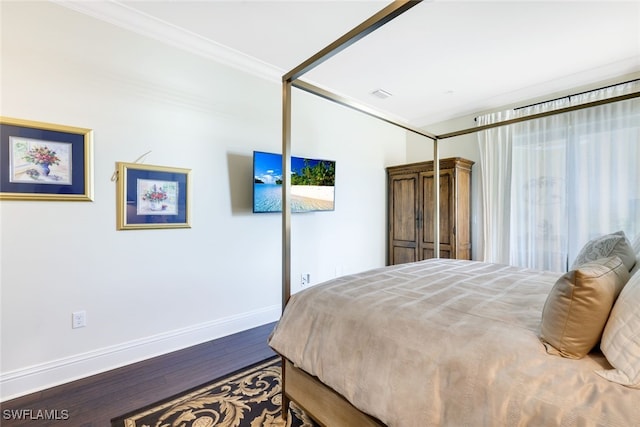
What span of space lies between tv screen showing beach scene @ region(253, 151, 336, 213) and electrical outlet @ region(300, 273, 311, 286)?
0.80 m

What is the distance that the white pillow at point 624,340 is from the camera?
0.73 metres

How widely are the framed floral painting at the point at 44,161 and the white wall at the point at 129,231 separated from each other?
0.21ft

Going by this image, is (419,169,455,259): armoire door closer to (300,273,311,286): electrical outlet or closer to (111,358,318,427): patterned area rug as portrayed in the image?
(300,273,311,286): electrical outlet

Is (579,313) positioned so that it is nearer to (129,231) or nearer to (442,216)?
(129,231)

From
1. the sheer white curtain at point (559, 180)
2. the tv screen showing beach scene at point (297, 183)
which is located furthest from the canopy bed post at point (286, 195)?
the sheer white curtain at point (559, 180)

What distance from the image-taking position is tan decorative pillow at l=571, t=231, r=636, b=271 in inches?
48.9

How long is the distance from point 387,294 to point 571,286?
0.74 meters

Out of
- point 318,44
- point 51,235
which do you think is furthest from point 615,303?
point 51,235

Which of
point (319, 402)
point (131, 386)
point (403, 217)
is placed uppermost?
point (403, 217)

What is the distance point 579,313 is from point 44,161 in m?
2.96

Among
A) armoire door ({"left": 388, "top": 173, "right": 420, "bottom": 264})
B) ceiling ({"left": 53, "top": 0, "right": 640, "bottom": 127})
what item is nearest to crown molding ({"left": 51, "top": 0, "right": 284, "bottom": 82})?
ceiling ({"left": 53, "top": 0, "right": 640, "bottom": 127})

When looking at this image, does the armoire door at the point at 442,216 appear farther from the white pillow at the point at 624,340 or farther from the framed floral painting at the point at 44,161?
the framed floral painting at the point at 44,161

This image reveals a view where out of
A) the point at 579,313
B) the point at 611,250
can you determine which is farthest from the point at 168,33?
the point at 611,250

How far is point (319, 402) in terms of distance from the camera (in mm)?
1400
